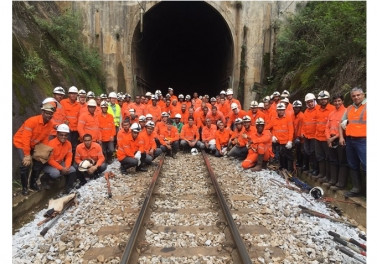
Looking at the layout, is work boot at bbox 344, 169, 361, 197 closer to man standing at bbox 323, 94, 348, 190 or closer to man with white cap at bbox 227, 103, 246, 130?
man standing at bbox 323, 94, 348, 190

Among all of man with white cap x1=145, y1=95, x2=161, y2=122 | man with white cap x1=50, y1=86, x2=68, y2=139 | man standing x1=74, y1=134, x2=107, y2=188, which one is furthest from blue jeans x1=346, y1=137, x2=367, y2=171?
man with white cap x1=145, y1=95, x2=161, y2=122

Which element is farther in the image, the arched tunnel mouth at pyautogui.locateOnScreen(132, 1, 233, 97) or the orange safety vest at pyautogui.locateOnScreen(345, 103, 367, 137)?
the arched tunnel mouth at pyautogui.locateOnScreen(132, 1, 233, 97)

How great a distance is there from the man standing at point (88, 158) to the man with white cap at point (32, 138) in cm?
95

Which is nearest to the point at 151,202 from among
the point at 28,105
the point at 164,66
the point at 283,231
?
the point at 283,231

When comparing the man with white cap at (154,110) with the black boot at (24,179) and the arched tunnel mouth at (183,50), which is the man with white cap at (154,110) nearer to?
Answer: the arched tunnel mouth at (183,50)

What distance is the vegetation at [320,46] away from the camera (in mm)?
7230

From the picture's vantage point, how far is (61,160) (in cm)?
568

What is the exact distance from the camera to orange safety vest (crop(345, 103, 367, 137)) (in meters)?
4.32

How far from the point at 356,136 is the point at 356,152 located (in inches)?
12.7

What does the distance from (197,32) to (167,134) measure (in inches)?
507

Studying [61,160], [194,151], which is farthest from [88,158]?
[194,151]

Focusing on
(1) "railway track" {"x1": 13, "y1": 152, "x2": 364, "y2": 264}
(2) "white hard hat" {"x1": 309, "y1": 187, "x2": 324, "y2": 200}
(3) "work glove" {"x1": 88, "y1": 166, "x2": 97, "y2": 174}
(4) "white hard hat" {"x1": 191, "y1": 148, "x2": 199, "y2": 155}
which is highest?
(4) "white hard hat" {"x1": 191, "y1": 148, "x2": 199, "y2": 155}

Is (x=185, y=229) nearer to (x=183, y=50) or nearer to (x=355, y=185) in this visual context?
(x=355, y=185)

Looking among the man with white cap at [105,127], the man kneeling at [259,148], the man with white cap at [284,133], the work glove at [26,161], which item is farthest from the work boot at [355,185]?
the man with white cap at [105,127]
